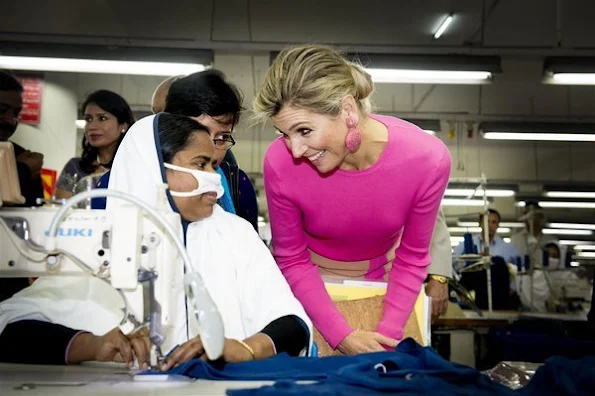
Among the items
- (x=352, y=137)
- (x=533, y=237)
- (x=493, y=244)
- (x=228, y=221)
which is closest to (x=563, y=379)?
(x=228, y=221)

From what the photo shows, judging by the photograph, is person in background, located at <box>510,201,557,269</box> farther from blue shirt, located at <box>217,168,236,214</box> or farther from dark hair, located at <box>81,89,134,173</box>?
blue shirt, located at <box>217,168,236,214</box>

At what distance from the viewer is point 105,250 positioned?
3.92 ft

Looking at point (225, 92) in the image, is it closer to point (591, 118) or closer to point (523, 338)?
point (523, 338)

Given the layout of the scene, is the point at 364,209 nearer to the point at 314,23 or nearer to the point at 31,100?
the point at 314,23

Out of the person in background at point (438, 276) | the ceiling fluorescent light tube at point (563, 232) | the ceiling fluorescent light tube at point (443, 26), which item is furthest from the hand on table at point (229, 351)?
the ceiling fluorescent light tube at point (563, 232)

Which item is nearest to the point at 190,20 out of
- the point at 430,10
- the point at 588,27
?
the point at 430,10

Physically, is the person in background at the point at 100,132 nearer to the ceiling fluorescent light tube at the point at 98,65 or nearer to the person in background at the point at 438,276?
the person in background at the point at 438,276

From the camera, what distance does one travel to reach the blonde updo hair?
68.0 inches

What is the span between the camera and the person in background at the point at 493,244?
6004mm

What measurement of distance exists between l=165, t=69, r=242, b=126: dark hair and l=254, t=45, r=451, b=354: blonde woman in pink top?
211 millimetres

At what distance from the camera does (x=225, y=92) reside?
204cm

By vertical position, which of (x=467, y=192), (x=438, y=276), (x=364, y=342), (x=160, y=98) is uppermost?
(x=467, y=192)

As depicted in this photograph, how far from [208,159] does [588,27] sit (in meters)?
5.67

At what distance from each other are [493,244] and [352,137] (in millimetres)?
5935
